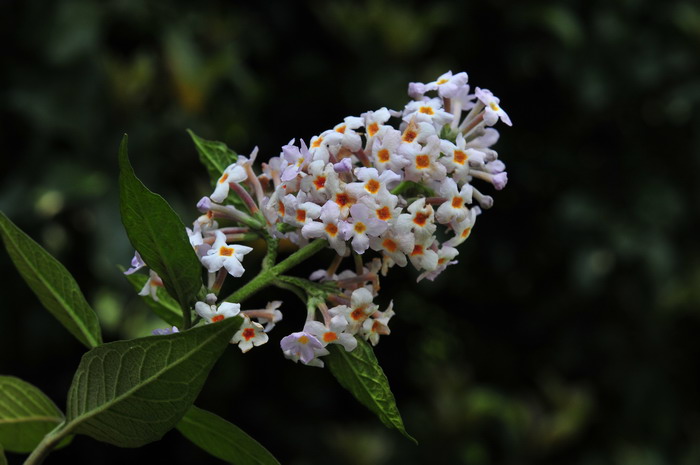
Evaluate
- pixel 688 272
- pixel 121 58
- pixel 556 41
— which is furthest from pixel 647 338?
pixel 121 58

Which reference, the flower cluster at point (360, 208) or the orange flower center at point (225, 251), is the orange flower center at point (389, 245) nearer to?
the flower cluster at point (360, 208)

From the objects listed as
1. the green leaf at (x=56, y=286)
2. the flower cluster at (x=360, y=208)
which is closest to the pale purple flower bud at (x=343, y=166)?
the flower cluster at (x=360, y=208)

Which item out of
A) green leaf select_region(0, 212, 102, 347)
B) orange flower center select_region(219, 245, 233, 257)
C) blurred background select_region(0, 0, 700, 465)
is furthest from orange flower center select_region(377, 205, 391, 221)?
blurred background select_region(0, 0, 700, 465)

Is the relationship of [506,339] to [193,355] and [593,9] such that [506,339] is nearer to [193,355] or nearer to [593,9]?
[593,9]

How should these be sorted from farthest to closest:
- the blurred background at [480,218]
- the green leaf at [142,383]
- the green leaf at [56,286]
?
the blurred background at [480,218] < the green leaf at [56,286] < the green leaf at [142,383]

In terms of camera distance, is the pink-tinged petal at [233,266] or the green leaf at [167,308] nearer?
the pink-tinged petal at [233,266]

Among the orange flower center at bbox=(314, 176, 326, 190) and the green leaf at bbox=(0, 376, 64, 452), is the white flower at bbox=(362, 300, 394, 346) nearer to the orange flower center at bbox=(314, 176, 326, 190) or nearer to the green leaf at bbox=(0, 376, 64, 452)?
the orange flower center at bbox=(314, 176, 326, 190)
